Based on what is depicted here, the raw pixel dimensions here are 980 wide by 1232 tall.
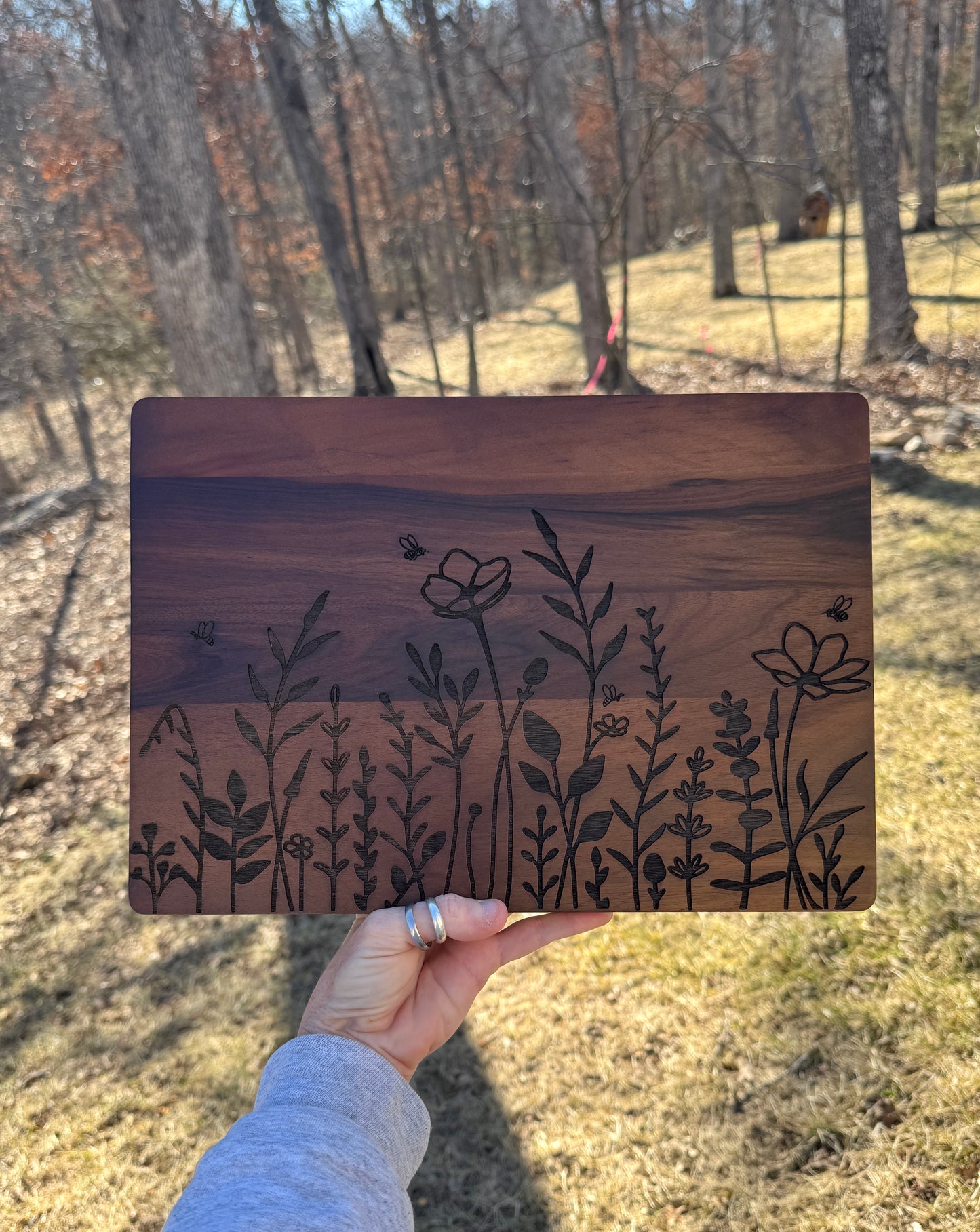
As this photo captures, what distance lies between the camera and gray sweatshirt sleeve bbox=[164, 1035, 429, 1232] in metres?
0.83

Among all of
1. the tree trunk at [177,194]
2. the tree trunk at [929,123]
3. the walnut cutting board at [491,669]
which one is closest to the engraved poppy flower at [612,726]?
the walnut cutting board at [491,669]

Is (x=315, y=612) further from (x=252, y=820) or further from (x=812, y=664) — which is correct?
(x=812, y=664)

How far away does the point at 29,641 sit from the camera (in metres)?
4.77

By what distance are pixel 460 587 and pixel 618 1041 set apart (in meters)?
1.50

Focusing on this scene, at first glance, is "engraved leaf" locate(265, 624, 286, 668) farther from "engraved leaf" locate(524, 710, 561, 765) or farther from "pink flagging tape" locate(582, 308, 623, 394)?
"pink flagging tape" locate(582, 308, 623, 394)

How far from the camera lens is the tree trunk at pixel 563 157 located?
666cm

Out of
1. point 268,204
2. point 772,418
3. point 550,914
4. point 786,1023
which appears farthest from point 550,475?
point 268,204

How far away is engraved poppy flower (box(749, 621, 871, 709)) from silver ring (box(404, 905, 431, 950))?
0.74 m

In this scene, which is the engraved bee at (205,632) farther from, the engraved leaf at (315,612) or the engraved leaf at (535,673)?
the engraved leaf at (535,673)

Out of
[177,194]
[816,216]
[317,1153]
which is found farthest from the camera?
[816,216]

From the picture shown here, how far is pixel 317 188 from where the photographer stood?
26.4ft

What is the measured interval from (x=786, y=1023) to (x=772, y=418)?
5.28ft

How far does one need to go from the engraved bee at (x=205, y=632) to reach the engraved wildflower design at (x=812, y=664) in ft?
3.17

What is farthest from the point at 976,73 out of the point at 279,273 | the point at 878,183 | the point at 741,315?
the point at 279,273
